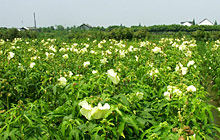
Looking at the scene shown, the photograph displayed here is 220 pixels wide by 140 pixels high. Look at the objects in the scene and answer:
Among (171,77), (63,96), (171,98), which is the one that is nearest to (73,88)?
(63,96)

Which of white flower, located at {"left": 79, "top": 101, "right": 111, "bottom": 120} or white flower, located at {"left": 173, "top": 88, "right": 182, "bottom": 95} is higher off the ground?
white flower, located at {"left": 79, "top": 101, "right": 111, "bottom": 120}

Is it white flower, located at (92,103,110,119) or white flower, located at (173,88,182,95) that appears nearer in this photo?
white flower, located at (92,103,110,119)

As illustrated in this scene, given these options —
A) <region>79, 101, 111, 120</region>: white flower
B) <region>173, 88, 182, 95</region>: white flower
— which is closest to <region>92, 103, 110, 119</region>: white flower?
<region>79, 101, 111, 120</region>: white flower

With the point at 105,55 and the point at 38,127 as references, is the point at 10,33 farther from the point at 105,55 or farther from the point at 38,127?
the point at 38,127

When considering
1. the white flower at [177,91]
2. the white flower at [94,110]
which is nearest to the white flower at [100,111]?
the white flower at [94,110]

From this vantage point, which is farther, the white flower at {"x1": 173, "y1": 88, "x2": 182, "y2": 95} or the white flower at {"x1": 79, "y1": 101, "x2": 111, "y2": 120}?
the white flower at {"x1": 173, "y1": 88, "x2": 182, "y2": 95}

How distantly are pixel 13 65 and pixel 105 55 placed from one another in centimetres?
188

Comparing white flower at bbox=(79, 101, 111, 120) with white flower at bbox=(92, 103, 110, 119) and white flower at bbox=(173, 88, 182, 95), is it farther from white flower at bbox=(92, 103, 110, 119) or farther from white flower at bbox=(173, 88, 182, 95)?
white flower at bbox=(173, 88, 182, 95)

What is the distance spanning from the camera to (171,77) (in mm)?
3244

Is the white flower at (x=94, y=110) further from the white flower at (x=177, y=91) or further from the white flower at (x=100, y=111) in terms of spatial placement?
the white flower at (x=177, y=91)

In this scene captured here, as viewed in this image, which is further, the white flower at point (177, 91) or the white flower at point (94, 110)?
the white flower at point (177, 91)

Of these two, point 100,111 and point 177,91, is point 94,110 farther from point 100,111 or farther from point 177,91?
point 177,91

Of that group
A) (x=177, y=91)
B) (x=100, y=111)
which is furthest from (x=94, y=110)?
(x=177, y=91)

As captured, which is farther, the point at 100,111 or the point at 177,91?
the point at 177,91
